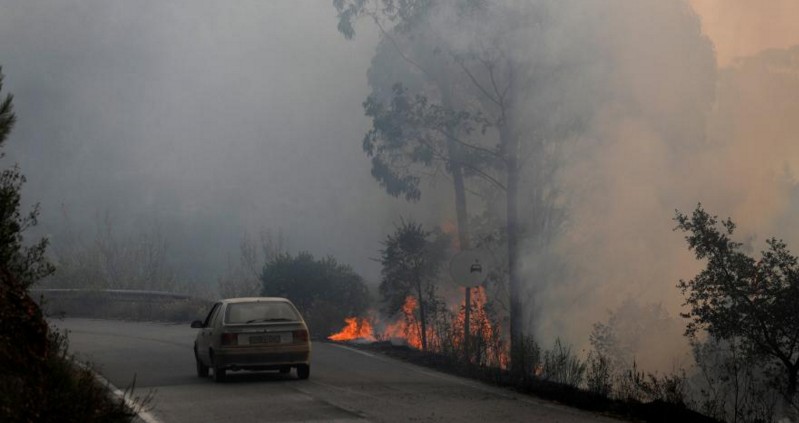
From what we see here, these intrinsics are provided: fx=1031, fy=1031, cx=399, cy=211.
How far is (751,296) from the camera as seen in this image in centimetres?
1692

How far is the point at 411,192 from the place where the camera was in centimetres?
3819

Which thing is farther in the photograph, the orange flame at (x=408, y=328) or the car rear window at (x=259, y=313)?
the orange flame at (x=408, y=328)

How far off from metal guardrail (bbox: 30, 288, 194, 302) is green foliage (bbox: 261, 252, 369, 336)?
744cm

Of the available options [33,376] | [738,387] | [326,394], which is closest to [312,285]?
[738,387]

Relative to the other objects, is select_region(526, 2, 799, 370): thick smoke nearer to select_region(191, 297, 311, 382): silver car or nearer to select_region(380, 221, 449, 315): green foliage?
select_region(380, 221, 449, 315): green foliage

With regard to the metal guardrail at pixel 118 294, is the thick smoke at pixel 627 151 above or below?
above

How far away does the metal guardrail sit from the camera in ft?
132

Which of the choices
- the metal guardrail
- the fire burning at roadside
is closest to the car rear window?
the fire burning at roadside

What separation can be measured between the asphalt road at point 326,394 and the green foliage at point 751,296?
4034mm

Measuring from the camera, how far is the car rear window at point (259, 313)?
17.2m

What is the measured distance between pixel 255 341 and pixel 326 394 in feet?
8.15

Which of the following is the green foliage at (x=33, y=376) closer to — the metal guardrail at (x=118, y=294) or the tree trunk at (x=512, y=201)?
the tree trunk at (x=512, y=201)

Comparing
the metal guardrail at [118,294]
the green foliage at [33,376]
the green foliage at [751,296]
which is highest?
the metal guardrail at [118,294]

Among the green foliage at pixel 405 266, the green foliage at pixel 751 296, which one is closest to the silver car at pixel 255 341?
the green foliage at pixel 751 296
